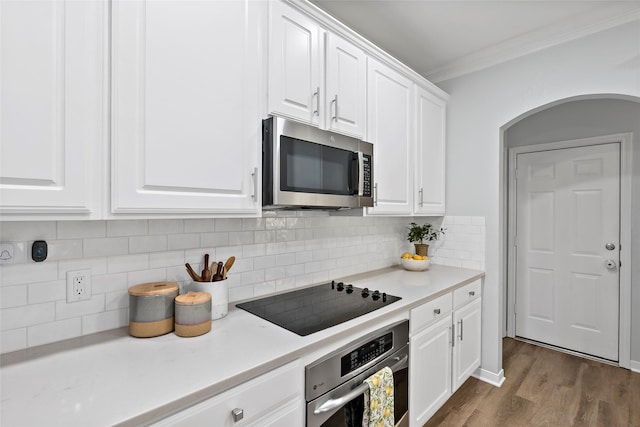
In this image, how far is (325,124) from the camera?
171cm

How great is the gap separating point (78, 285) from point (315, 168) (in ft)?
3.54

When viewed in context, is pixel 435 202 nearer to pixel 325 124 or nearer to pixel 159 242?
pixel 325 124

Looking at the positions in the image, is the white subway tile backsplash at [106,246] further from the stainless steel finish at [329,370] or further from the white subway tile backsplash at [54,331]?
the stainless steel finish at [329,370]

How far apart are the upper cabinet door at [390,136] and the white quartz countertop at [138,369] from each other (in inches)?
37.7

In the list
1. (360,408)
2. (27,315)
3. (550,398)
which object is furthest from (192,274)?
(550,398)

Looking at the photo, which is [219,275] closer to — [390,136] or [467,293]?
[390,136]

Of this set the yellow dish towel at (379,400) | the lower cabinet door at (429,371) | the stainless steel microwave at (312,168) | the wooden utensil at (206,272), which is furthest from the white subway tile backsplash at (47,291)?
the lower cabinet door at (429,371)

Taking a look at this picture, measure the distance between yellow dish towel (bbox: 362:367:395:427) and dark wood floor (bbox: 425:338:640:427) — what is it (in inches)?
32.2

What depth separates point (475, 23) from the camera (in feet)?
7.20

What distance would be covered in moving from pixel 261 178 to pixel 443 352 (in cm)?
163

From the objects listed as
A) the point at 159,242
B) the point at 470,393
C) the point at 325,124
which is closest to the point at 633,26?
the point at 325,124

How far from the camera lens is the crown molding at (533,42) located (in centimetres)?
207

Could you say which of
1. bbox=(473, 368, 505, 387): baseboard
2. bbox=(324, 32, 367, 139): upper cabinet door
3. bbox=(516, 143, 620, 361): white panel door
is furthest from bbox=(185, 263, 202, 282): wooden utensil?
bbox=(516, 143, 620, 361): white panel door

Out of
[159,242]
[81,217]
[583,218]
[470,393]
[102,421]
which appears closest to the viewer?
[102,421]
